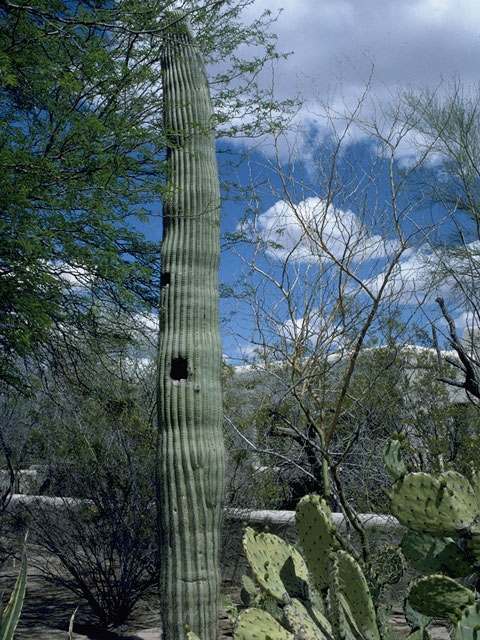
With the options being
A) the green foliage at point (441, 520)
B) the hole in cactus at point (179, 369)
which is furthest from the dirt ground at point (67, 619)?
the green foliage at point (441, 520)

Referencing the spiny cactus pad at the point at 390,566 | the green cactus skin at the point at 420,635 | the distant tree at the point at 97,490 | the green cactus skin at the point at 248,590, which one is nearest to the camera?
the green cactus skin at the point at 420,635

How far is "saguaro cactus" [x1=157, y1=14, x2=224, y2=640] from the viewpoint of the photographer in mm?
4328

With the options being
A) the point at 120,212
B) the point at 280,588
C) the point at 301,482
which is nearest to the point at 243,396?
the point at 301,482

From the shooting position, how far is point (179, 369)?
4730 millimetres

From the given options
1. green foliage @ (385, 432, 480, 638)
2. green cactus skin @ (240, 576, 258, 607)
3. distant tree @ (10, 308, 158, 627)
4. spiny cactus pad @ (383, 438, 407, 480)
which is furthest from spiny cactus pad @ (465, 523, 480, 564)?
distant tree @ (10, 308, 158, 627)

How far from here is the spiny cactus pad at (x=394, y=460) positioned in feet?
5.30

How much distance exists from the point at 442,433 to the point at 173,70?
Result: 572 cm

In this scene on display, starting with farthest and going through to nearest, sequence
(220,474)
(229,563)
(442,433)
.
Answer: (442,433) → (229,563) → (220,474)

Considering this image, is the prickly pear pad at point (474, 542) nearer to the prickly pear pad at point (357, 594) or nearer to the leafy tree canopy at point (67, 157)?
the prickly pear pad at point (357, 594)

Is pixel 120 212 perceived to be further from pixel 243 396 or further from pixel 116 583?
pixel 243 396

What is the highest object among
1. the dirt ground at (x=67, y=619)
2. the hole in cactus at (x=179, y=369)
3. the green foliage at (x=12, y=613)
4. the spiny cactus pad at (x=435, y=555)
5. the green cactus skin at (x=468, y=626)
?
the hole in cactus at (x=179, y=369)

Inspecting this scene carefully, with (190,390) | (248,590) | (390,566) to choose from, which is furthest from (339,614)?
(190,390)

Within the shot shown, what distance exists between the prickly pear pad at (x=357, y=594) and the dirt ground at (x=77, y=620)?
451 centimetres

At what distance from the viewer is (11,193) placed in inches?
204
